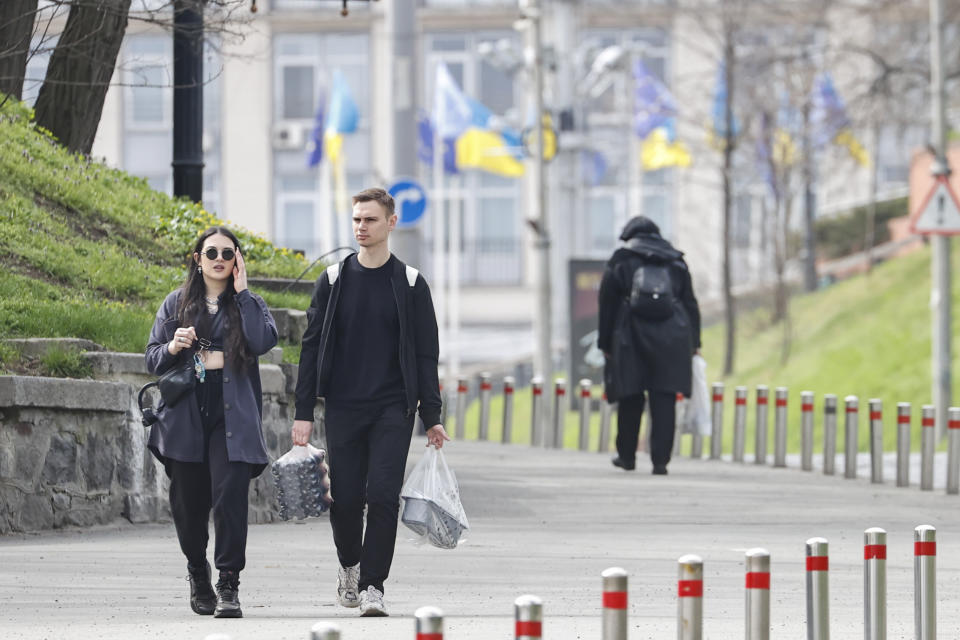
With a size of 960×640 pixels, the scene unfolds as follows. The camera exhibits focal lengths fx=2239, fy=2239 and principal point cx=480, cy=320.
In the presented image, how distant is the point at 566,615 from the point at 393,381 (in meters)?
1.26

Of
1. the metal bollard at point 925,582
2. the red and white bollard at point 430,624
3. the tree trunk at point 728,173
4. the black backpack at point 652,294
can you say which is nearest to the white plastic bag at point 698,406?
the black backpack at point 652,294

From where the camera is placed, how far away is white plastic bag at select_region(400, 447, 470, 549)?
909cm

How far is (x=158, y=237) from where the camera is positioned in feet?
54.7

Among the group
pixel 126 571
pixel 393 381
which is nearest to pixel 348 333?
pixel 393 381

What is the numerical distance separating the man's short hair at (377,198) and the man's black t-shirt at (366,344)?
24 cm

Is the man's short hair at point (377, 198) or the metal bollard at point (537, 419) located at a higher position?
the man's short hair at point (377, 198)

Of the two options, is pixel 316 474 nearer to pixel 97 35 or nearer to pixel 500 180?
pixel 97 35

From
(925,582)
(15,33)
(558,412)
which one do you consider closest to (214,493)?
(925,582)

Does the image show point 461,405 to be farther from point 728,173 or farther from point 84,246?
point 728,173

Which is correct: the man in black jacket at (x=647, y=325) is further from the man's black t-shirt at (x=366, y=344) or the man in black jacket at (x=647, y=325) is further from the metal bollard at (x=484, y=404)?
the man's black t-shirt at (x=366, y=344)

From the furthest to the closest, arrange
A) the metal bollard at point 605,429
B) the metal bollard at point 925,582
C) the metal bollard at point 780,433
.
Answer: the metal bollard at point 605,429 < the metal bollard at point 780,433 < the metal bollard at point 925,582

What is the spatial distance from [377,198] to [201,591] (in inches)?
67.5

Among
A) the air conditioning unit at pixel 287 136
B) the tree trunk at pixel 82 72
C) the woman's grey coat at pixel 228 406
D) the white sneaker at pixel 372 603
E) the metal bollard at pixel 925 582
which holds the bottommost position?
the white sneaker at pixel 372 603

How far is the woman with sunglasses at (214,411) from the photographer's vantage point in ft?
28.8
